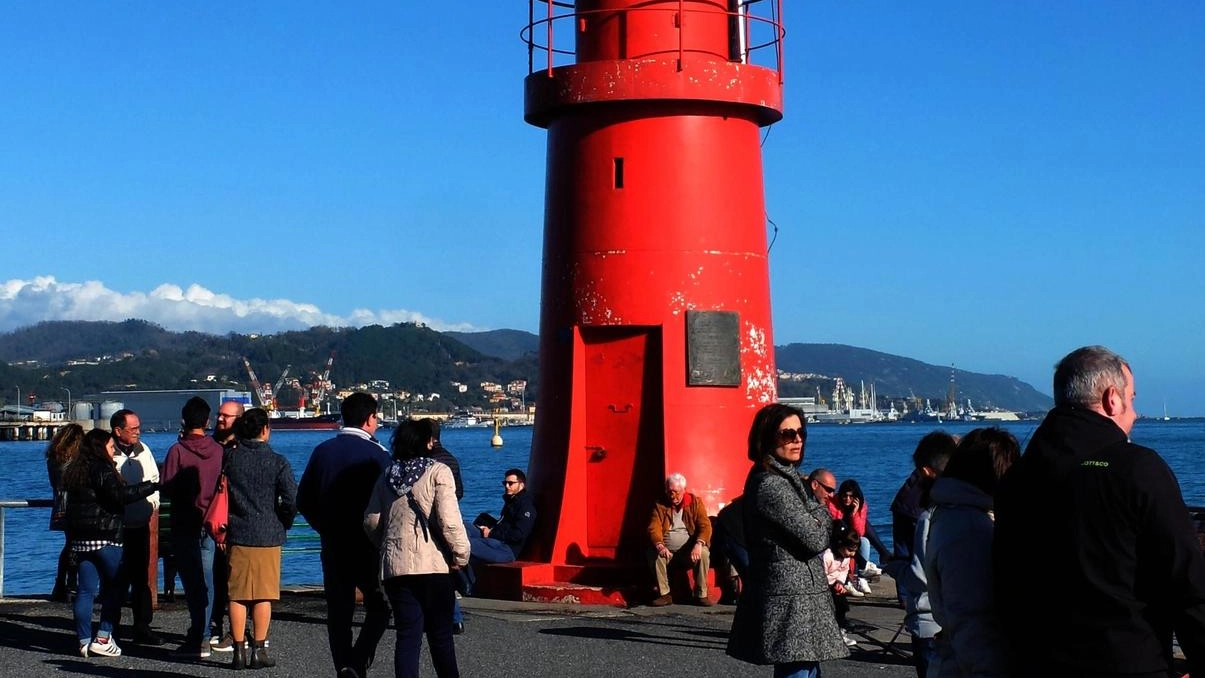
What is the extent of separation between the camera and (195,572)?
30.2ft

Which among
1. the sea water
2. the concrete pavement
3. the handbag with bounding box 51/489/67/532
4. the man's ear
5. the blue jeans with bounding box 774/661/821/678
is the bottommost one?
the sea water

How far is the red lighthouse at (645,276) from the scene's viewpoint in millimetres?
11656

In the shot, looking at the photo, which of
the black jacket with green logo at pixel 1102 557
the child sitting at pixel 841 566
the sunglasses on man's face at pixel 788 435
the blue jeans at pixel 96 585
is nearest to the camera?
the black jacket with green logo at pixel 1102 557

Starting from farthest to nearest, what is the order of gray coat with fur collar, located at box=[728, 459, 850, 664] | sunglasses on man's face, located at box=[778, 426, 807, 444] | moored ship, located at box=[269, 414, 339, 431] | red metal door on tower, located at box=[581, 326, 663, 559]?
moored ship, located at box=[269, 414, 339, 431]
red metal door on tower, located at box=[581, 326, 663, 559]
sunglasses on man's face, located at box=[778, 426, 807, 444]
gray coat with fur collar, located at box=[728, 459, 850, 664]

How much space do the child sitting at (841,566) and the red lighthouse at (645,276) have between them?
161 centimetres

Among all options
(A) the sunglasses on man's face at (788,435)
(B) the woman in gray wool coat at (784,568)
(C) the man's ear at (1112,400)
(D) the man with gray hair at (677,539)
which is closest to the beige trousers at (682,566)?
(D) the man with gray hair at (677,539)

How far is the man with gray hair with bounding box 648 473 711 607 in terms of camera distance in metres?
11.2

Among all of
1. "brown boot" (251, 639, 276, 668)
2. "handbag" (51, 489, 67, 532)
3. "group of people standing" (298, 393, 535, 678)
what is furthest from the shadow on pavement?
"handbag" (51, 489, 67, 532)

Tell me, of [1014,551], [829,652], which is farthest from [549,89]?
[1014,551]

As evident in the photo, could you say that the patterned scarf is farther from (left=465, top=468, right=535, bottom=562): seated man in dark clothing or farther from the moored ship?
the moored ship

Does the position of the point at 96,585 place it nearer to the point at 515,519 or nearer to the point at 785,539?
the point at 515,519

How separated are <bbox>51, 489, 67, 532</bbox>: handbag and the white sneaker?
738 mm

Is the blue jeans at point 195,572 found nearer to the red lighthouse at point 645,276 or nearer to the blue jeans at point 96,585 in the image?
the blue jeans at point 96,585

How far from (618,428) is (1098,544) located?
8.00 meters
